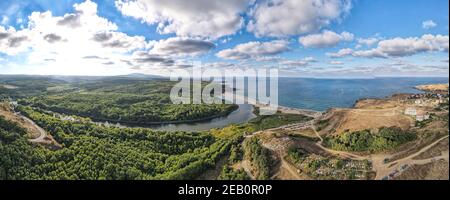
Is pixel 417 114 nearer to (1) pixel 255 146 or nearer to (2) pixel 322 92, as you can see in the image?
(1) pixel 255 146

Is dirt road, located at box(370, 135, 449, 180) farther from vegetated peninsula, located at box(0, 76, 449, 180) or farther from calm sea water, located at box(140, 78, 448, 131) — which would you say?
calm sea water, located at box(140, 78, 448, 131)

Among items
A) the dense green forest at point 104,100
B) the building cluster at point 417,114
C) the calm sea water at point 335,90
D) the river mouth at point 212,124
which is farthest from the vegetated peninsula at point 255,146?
the calm sea water at point 335,90

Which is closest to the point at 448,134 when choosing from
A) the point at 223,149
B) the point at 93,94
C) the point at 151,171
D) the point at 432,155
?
the point at 432,155

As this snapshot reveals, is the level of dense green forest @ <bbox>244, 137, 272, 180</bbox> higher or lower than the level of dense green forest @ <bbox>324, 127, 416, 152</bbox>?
lower

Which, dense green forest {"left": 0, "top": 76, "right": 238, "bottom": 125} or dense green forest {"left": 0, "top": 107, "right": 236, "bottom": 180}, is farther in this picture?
dense green forest {"left": 0, "top": 76, "right": 238, "bottom": 125}

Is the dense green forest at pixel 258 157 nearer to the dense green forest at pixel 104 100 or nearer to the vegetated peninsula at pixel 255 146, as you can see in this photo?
the vegetated peninsula at pixel 255 146

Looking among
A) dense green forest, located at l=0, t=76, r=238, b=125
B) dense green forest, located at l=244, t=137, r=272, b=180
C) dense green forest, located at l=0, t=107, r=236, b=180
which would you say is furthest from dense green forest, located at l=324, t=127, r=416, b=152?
dense green forest, located at l=0, t=76, r=238, b=125

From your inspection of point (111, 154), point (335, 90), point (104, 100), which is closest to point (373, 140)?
point (335, 90)
